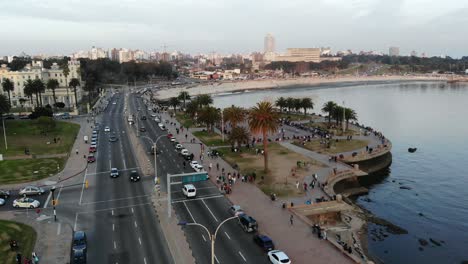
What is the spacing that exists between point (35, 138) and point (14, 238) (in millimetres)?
54302

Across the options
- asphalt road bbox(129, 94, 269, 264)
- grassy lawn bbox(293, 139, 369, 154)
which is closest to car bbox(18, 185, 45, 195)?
asphalt road bbox(129, 94, 269, 264)

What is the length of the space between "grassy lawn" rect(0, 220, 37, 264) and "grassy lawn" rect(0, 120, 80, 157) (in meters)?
35.0

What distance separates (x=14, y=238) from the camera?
1515 inches

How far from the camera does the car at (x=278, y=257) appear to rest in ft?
107

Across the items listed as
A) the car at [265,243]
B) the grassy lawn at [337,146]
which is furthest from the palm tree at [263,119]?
the car at [265,243]

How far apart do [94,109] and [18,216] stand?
320ft

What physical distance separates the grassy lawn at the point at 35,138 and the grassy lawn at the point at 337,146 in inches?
1747

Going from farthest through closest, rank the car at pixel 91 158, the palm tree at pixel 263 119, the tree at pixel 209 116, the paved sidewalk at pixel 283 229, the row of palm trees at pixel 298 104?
the row of palm trees at pixel 298 104 → the tree at pixel 209 116 → the car at pixel 91 158 → the palm tree at pixel 263 119 → the paved sidewalk at pixel 283 229

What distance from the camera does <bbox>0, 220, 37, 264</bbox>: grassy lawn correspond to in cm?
3525

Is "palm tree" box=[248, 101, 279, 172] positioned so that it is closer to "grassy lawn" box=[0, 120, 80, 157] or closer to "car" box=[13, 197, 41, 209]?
"car" box=[13, 197, 41, 209]

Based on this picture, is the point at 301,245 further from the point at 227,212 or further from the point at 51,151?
the point at 51,151

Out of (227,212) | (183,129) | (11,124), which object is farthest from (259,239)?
(11,124)

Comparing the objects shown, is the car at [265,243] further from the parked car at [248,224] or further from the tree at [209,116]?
the tree at [209,116]

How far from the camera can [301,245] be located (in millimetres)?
37188
